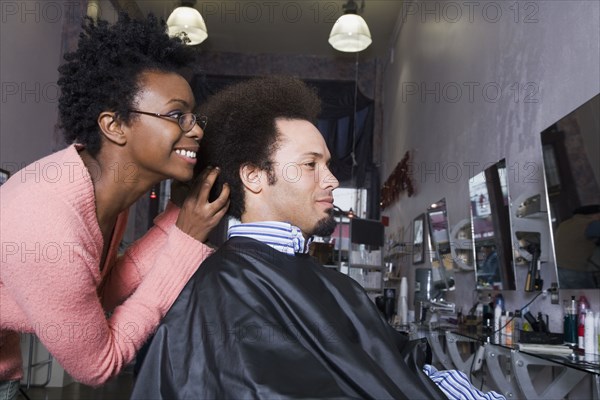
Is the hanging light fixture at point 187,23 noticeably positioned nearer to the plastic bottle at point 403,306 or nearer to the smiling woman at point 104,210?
the plastic bottle at point 403,306

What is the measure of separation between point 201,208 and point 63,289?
364 mm

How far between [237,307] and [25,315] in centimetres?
38

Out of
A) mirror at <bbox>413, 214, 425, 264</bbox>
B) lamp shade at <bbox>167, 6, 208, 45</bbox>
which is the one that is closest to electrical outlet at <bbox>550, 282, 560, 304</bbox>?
mirror at <bbox>413, 214, 425, 264</bbox>

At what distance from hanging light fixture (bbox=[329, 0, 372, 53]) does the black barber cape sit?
174 inches

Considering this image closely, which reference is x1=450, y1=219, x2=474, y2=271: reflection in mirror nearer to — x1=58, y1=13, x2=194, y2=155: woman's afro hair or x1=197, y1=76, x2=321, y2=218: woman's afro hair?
x1=197, y1=76, x2=321, y2=218: woman's afro hair

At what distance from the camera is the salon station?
92.5 inches

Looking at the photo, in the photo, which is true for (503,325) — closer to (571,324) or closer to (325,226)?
(571,324)

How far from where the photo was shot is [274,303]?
1243 millimetres

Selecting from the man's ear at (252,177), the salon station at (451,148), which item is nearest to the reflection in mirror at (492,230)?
the salon station at (451,148)

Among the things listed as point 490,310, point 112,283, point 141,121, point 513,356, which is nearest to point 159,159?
point 141,121

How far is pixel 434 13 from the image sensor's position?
5238mm

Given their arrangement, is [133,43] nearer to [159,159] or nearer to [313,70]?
[159,159]

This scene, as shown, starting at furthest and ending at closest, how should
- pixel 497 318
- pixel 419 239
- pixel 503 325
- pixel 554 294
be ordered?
pixel 419 239
pixel 497 318
pixel 503 325
pixel 554 294

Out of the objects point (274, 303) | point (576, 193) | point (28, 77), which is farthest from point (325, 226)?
point (28, 77)
